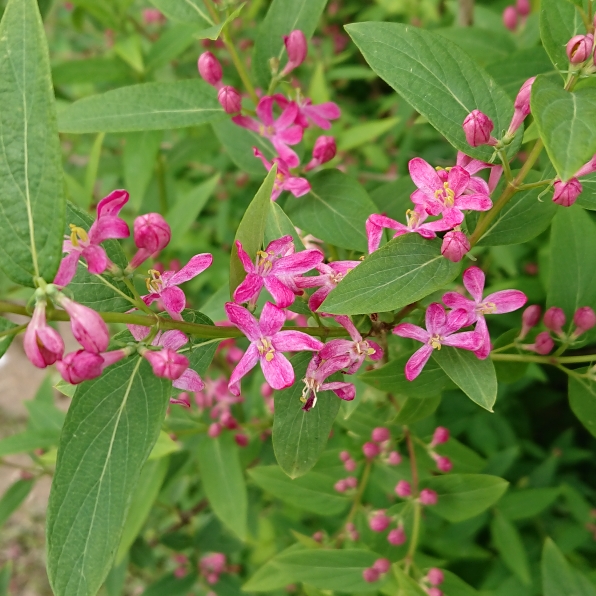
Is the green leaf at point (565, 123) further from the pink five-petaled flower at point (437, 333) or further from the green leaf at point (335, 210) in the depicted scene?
the green leaf at point (335, 210)

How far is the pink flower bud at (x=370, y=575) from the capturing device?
65.8 inches

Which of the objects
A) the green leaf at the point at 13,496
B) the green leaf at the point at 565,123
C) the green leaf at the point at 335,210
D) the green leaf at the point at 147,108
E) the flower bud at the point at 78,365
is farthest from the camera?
the green leaf at the point at 13,496

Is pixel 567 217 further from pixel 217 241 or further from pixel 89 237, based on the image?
pixel 217 241

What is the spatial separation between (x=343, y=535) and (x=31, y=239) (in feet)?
5.14

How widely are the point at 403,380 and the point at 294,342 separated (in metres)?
0.34

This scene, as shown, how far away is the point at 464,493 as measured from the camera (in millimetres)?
1771

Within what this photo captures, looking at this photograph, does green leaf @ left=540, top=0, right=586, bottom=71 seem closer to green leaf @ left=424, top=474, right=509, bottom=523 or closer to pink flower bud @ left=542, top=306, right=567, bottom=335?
pink flower bud @ left=542, top=306, right=567, bottom=335

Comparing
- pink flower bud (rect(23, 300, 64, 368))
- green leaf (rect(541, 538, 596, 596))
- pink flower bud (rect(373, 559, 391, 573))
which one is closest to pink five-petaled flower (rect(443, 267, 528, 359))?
pink flower bud (rect(23, 300, 64, 368))

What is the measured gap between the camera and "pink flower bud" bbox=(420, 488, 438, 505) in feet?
5.77

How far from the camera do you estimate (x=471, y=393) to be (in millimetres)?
1129

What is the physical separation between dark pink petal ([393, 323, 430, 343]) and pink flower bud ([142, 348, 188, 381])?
1.49ft

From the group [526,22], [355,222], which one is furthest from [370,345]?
[526,22]

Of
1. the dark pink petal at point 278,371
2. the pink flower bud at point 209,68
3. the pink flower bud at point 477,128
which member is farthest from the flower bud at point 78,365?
the pink flower bud at point 209,68

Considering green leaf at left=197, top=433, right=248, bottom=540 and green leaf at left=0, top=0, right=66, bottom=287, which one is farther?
green leaf at left=197, top=433, right=248, bottom=540
